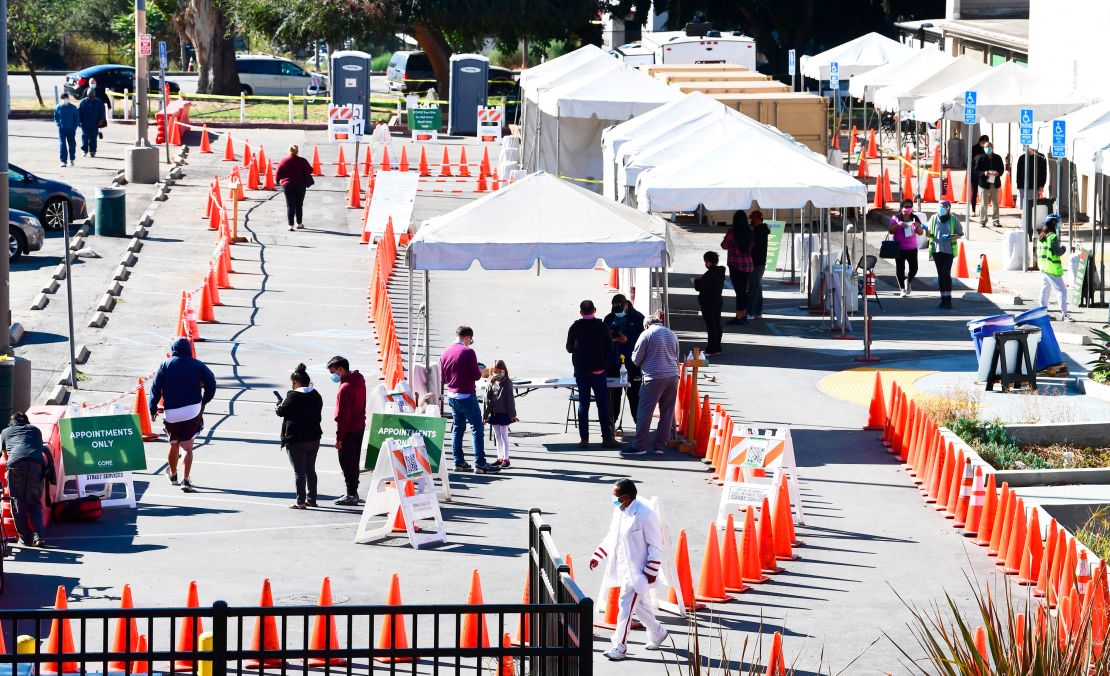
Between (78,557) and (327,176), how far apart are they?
25803mm

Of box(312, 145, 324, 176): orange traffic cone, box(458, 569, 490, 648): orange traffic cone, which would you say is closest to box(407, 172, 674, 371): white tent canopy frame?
box(458, 569, 490, 648): orange traffic cone

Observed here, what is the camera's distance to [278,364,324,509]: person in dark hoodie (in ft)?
50.0

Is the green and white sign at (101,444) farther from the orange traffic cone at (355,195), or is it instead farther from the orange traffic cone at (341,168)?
the orange traffic cone at (341,168)

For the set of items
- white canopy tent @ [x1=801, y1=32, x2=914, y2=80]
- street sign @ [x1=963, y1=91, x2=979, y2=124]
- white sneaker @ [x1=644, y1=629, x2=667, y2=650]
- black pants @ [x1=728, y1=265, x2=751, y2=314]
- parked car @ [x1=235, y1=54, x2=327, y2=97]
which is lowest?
white sneaker @ [x1=644, y1=629, x2=667, y2=650]

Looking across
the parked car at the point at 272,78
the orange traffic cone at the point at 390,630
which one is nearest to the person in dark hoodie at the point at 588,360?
the orange traffic cone at the point at 390,630

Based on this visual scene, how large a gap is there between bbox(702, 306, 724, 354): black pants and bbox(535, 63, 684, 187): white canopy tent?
950 centimetres

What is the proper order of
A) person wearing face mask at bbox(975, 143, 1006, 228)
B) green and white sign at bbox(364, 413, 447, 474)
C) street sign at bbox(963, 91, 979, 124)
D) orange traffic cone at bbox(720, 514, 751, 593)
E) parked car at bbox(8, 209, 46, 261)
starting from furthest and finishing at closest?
person wearing face mask at bbox(975, 143, 1006, 228) < street sign at bbox(963, 91, 979, 124) < parked car at bbox(8, 209, 46, 261) < green and white sign at bbox(364, 413, 447, 474) < orange traffic cone at bbox(720, 514, 751, 593)

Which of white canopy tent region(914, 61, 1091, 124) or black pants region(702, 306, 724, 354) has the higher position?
white canopy tent region(914, 61, 1091, 124)

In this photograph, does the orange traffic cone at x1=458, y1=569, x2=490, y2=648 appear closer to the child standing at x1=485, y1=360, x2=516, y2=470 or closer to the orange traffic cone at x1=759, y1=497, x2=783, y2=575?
the orange traffic cone at x1=759, y1=497, x2=783, y2=575

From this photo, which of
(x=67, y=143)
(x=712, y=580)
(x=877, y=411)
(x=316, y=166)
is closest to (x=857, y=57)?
(x=316, y=166)

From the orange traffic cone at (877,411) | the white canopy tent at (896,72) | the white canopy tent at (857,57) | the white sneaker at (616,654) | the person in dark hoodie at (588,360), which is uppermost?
the white canopy tent at (857,57)

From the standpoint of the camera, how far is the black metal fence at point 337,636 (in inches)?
276

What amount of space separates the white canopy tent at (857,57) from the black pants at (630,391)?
26957 mm

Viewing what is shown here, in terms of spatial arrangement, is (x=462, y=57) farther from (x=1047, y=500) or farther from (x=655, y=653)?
(x=655, y=653)
